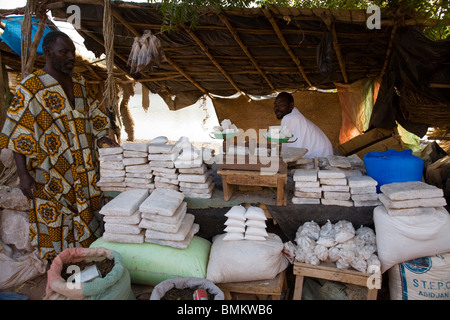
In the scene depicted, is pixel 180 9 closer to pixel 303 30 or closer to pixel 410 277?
pixel 303 30

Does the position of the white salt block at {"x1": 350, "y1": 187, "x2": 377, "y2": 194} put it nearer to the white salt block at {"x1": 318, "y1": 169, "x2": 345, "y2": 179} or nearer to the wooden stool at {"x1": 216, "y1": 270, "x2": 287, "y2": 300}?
the white salt block at {"x1": 318, "y1": 169, "x2": 345, "y2": 179}

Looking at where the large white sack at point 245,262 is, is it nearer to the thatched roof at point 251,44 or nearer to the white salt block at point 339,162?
→ the white salt block at point 339,162

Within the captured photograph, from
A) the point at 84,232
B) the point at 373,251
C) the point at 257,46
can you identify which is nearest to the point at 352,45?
the point at 257,46

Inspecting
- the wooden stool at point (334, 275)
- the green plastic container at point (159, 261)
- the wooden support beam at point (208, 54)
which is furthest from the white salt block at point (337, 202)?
the wooden support beam at point (208, 54)

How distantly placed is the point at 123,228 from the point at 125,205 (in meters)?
0.21

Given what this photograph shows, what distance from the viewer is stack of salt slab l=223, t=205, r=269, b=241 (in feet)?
8.56

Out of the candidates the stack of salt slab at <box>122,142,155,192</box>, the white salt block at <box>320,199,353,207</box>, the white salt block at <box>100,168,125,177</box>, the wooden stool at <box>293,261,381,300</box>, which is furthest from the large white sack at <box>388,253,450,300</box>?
the white salt block at <box>100,168,125,177</box>

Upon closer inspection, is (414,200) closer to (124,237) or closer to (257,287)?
(257,287)

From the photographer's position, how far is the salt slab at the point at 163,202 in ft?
8.14

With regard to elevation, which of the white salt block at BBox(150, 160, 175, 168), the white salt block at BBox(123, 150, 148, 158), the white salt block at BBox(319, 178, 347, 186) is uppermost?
the white salt block at BBox(123, 150, 148, 158)

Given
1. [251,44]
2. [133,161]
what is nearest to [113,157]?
[133,161]

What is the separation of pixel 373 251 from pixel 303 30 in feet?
8.44

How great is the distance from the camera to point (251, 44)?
411cm

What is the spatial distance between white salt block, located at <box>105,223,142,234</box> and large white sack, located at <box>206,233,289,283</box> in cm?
69
